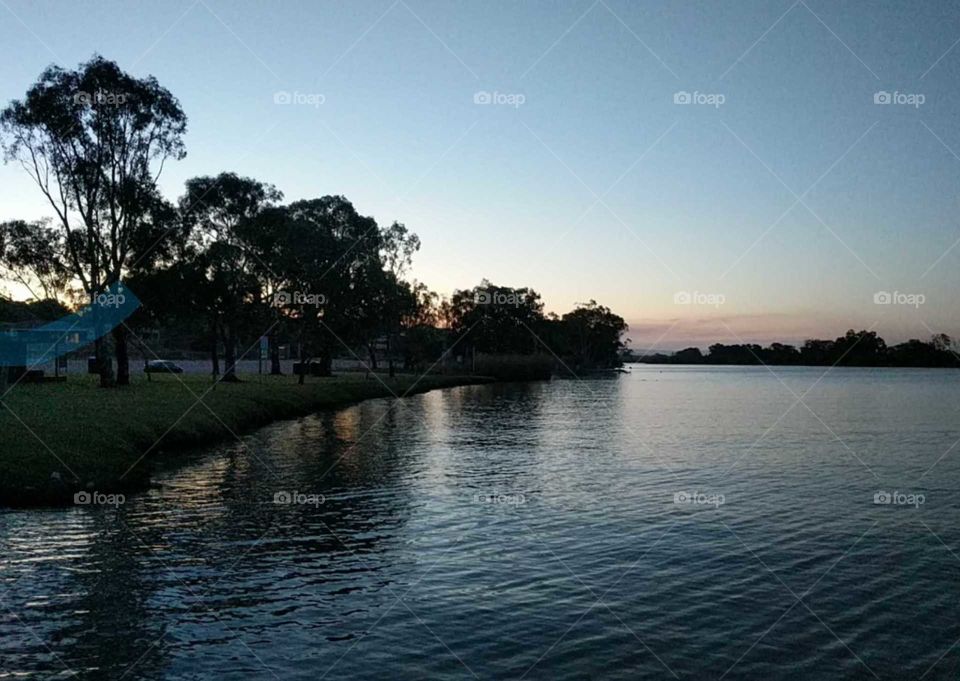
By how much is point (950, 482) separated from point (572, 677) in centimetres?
2823

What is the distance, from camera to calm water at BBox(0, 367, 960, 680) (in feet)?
44.5

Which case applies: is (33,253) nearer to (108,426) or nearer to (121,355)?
(121,355)

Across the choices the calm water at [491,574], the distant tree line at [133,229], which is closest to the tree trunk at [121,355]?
the distant tree line at [133,229]

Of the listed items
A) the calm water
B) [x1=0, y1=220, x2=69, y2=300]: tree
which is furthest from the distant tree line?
the calm water

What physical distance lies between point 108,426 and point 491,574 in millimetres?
24329

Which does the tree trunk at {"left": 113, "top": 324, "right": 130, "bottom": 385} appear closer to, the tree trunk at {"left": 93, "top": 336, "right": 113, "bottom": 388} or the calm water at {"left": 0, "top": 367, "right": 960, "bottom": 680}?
the tree trunk at {"left": 93, "top": 336, "right": 113, "bottom": 388}

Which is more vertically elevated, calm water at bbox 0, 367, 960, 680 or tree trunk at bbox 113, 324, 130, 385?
tree trunk at bbox 113, 324, 130, 385

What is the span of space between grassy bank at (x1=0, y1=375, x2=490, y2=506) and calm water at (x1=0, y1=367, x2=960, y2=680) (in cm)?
182

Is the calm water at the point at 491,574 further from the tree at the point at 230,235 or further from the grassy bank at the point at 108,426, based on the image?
the tree at the point at 230,235

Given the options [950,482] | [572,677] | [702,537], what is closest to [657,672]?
[572,677]

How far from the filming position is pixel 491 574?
18797 millimetres

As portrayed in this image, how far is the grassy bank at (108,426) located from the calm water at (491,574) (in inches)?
71.8

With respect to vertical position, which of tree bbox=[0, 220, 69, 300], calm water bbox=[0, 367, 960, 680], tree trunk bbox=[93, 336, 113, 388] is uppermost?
tree bbox=[0, 220, 69, 300]

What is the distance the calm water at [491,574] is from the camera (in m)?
13.6
